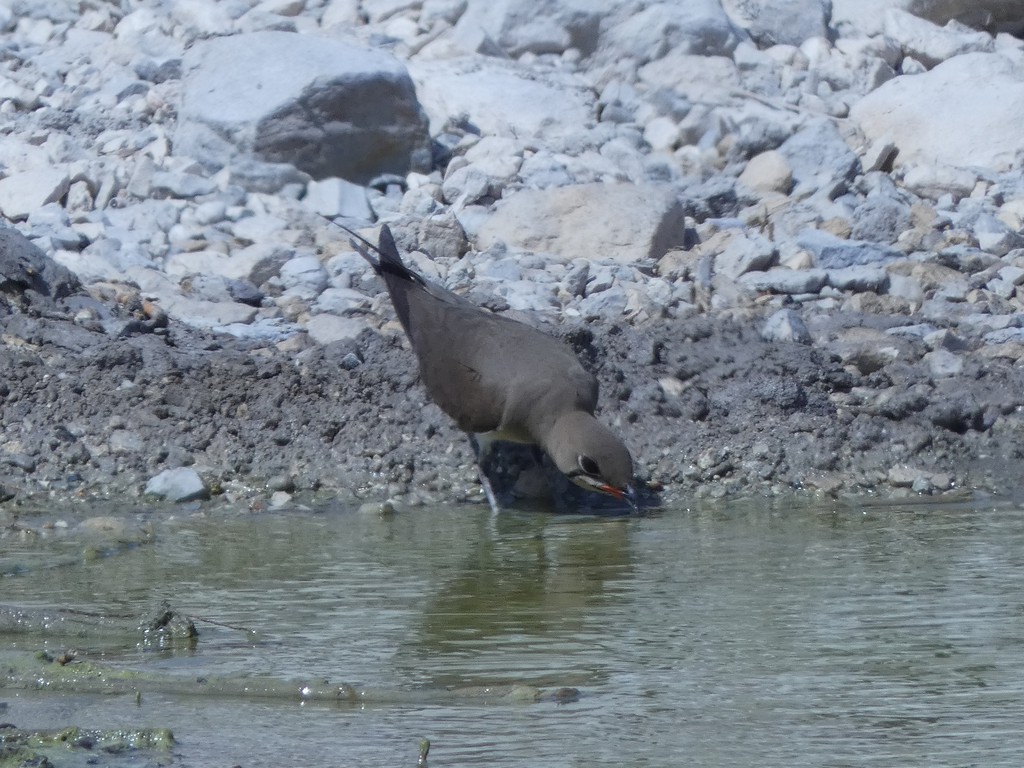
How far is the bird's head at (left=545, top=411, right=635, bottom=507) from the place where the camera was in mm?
6863

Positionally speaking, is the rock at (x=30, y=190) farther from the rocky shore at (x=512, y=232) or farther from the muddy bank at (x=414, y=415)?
the muddy bank at (x=414, y=415)

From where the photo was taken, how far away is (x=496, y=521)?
726 centimetres

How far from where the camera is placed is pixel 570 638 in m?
4.92

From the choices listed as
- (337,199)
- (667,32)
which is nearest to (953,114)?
(667,32)

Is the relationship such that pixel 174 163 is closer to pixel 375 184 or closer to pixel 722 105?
pixel 375 184

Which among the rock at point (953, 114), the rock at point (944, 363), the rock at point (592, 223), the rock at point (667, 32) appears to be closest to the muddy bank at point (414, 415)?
the rock at point (944, 363)

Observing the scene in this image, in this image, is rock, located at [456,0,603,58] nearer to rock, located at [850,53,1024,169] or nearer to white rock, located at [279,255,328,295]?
rock, located at [850,53,1024,169]

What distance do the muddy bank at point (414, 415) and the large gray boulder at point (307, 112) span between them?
2827 mm

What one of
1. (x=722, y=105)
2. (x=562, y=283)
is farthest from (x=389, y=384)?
(x=722, y=105)

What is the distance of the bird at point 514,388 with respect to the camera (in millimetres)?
A: 6930

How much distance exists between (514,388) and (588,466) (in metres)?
0.62

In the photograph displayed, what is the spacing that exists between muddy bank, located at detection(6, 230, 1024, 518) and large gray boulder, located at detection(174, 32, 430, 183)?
2827 mm

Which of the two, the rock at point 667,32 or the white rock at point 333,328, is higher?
the rock at point 667,32

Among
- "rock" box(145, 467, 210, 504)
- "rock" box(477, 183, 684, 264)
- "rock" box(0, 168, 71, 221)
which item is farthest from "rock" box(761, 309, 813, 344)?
"rock" box(0, 168, 71, 221)
